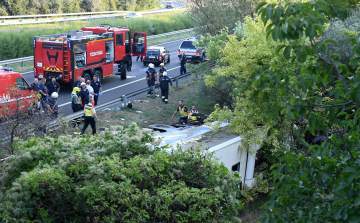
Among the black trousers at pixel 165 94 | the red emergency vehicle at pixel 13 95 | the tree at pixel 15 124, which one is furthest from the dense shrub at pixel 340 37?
the tree at pixel 15 124

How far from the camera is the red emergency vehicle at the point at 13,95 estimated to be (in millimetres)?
9461

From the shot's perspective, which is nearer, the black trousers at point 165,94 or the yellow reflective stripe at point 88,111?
the yellow reflective stripe at point 88,111

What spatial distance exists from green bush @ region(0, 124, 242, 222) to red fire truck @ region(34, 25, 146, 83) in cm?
1286

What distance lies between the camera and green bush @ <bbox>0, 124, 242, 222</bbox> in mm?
4930

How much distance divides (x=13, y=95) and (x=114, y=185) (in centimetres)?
624

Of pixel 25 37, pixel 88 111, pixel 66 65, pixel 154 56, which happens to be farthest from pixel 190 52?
pixel 88 111

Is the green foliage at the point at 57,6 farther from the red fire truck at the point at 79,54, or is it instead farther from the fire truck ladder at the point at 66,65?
the fire truck ladder at the point at 66,65

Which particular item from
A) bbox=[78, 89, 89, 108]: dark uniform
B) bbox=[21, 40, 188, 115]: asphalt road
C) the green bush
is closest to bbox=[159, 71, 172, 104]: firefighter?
bbox=[21, 40, 188, 115]: asphalt road

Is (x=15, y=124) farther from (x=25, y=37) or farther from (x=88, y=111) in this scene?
(x=25, y=37)

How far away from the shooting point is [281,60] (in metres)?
10.1

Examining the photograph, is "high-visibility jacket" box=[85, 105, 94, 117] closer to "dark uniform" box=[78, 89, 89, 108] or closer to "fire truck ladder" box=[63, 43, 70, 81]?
"dark uniform" box=[78, 89, 89, 108]

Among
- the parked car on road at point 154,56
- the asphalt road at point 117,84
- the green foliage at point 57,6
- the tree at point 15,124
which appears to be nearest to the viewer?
the tree at point 15,124

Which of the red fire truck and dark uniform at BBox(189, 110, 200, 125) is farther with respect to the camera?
the red fire truck

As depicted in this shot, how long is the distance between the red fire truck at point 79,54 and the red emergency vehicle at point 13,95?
4.00m
